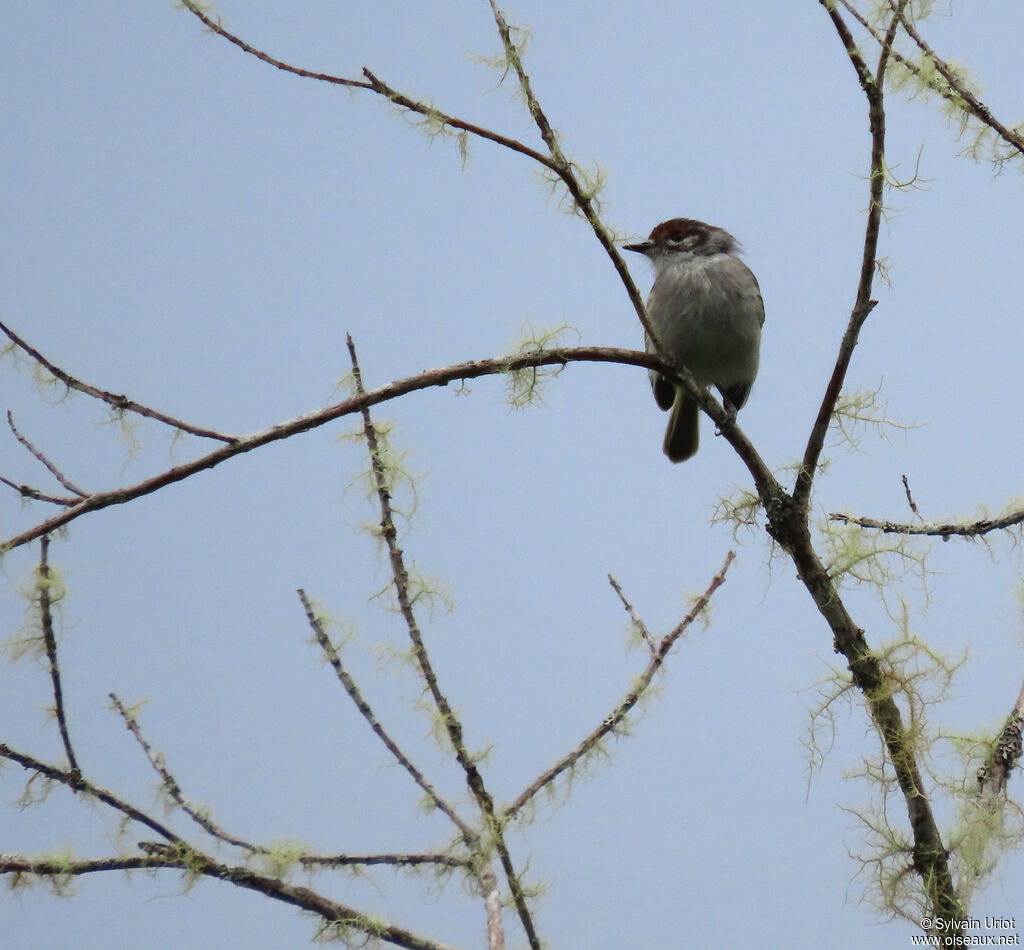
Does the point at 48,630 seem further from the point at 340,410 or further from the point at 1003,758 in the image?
the point at 1003,758

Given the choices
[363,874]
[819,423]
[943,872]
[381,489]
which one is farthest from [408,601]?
[943,872]

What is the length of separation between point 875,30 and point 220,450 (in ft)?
5.26

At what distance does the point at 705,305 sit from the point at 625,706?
4.47ft

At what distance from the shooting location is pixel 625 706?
2.79m

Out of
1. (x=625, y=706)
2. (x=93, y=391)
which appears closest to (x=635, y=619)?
(x=625, y=706)

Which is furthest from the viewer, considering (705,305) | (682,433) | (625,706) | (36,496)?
(682,433)

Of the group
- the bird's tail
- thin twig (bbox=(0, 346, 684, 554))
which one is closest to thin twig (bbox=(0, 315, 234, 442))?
thin twig (bbox=(0, 346, 684, 554))

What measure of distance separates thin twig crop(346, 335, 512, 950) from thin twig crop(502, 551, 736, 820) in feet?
0.23

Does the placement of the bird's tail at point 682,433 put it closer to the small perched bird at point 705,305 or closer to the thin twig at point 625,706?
the small perched bird at point 705,305

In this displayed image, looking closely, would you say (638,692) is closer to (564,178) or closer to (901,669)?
(901,669)

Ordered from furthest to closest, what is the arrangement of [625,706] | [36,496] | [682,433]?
[682,433], [625,706], [36,496]

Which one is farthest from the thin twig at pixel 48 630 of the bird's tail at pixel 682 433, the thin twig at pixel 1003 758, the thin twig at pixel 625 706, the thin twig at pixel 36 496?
the bird's tail at pixel 682 433

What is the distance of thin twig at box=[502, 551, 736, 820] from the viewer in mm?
2641

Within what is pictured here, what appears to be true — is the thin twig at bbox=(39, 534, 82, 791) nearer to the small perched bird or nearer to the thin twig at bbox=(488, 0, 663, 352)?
the thin twig at bbox=(488, 0, 663, 352)
